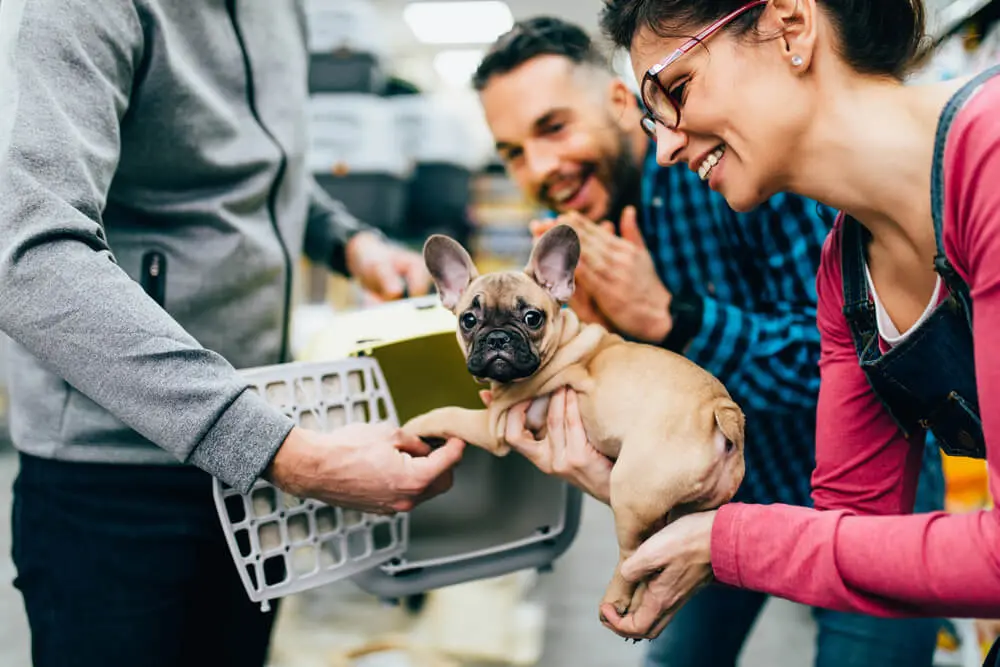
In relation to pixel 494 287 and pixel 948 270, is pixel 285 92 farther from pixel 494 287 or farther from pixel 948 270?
pixel 948 270

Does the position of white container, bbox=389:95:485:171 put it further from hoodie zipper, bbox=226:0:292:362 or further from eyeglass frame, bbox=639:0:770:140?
eyeglass frame, bbox=639:0:770:140

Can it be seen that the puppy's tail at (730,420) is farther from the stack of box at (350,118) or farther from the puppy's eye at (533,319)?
the stack of box at (350,118)

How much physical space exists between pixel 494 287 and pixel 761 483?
0.51 m

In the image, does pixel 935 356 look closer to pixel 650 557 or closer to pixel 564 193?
pixel 650 557

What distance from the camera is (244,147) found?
3.32 feet

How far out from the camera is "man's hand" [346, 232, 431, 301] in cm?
138

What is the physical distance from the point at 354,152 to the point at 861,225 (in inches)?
105

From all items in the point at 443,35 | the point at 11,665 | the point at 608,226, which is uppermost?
the point at 608,226

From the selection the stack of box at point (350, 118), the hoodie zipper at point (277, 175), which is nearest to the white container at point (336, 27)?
the stack of box at point (350, 118)

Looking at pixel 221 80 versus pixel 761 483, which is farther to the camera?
pixel 761 483

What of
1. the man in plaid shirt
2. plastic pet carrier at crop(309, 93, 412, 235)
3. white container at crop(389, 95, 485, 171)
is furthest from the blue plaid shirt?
white container at crop(389, 95, 485, 171)

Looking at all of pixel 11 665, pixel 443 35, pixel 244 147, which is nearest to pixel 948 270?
pixel 244 147

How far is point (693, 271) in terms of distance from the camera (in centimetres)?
118

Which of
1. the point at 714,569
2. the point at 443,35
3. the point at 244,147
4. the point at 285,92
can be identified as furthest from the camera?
the point at 443,35
